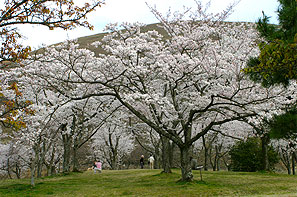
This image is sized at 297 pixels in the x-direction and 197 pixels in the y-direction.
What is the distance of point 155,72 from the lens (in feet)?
50.7

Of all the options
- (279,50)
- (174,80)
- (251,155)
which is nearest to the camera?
(279,50)

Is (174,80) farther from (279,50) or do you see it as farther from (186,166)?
(279,50)

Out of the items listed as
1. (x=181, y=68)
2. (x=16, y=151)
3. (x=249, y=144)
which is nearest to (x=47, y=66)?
(x=181, y=68)

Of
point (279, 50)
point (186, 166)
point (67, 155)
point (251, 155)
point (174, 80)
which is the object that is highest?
point (174, 80)

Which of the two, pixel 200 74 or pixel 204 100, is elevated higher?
pixel 200 74

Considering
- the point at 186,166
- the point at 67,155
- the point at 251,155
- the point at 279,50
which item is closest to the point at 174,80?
the point at 186,166

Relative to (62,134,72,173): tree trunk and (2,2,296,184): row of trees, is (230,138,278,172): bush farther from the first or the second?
(62,134,72,173): tree trunk

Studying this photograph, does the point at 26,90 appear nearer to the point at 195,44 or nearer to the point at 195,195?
the point at 195,44

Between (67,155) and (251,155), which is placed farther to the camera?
(251,155)

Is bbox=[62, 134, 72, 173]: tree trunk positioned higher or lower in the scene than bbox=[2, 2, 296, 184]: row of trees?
lower

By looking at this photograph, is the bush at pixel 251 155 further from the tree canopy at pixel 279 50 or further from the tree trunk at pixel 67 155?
the tree canopy at pixel 279 50

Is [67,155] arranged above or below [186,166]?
above

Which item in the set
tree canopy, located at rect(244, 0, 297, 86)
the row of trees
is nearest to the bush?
the row of trees

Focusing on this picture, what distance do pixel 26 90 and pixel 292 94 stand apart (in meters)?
18.0
